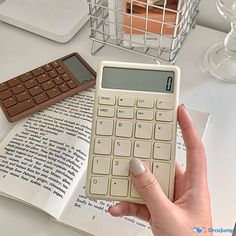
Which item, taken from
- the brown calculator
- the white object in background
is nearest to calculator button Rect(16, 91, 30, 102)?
the brown calculator

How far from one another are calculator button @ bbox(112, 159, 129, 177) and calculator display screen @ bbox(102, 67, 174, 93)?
0.09m

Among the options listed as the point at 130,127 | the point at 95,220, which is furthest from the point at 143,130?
the point at 95,220

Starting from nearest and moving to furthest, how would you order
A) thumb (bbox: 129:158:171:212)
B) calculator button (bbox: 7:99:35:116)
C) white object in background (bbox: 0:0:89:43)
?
1. thumb (bbox: 129:158:171:212)
2. calculator button (bbox: 7:99:35:116)
3. white object in background (bbox: 0:0:89:43)

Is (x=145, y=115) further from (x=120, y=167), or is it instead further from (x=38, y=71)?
(x=38, y=71)

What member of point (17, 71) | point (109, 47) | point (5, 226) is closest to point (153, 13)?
point (109, 47)

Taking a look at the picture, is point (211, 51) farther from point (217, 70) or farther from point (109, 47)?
point (109, 47)

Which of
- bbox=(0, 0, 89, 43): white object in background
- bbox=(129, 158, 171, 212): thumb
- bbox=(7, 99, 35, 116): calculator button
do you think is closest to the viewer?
bbox=(129, 158, 171, 212): thumb

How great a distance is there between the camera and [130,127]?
1.63 feet

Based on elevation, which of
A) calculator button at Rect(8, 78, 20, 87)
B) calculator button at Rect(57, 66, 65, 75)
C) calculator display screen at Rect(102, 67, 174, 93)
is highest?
calculator display screen at Rect(102, 67, 174, 93)

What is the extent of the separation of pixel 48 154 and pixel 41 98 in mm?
89

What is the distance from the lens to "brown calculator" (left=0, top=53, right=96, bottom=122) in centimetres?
60

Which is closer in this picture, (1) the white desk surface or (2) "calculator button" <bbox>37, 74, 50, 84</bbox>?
(1) the white desk surface

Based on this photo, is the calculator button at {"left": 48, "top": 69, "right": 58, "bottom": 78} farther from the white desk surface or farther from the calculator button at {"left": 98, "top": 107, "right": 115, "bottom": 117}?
the calculator button at {"left": 98, "top": 107, "right": 115, "bottom": 117}

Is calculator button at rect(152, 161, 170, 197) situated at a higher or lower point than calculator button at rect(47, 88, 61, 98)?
higher
